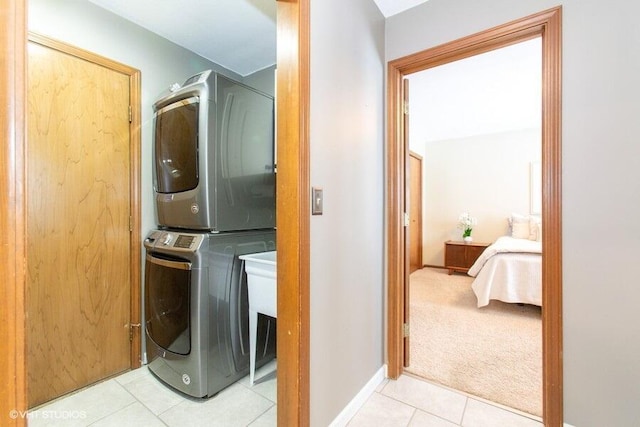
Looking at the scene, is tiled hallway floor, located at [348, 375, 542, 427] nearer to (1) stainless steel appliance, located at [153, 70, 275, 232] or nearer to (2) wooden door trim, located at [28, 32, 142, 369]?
(1) stainless steel appliance, located at [153, 70, 275, 232]

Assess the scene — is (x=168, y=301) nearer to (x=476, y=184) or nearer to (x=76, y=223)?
(x=76, y=223)

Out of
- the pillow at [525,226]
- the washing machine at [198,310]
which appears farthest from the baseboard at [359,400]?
the pillow at [525,226]

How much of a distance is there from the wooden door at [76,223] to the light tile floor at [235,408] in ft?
0.52

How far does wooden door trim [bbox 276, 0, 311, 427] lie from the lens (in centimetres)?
107

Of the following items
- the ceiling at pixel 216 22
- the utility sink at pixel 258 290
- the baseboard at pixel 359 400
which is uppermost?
the ceiling at pixel 216 22

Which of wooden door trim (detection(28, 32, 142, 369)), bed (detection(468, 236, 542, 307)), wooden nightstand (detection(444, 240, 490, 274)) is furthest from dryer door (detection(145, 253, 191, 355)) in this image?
wooden nightstand (detection(444, 240, 490, 274))

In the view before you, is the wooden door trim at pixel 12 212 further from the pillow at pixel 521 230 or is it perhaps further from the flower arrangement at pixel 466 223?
the flower arrangement at pixel 466 223

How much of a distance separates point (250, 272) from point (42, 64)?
5.38 feet

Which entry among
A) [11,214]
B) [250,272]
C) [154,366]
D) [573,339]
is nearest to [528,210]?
[573,339]

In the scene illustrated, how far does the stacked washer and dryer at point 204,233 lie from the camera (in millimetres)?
1572

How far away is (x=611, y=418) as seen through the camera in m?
1.19

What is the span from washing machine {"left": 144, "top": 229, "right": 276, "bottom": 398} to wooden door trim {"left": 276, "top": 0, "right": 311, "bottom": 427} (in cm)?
66

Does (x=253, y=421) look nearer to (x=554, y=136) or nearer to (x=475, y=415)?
(x=475, y=415)

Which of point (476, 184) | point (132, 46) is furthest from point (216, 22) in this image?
point (476, 184)
